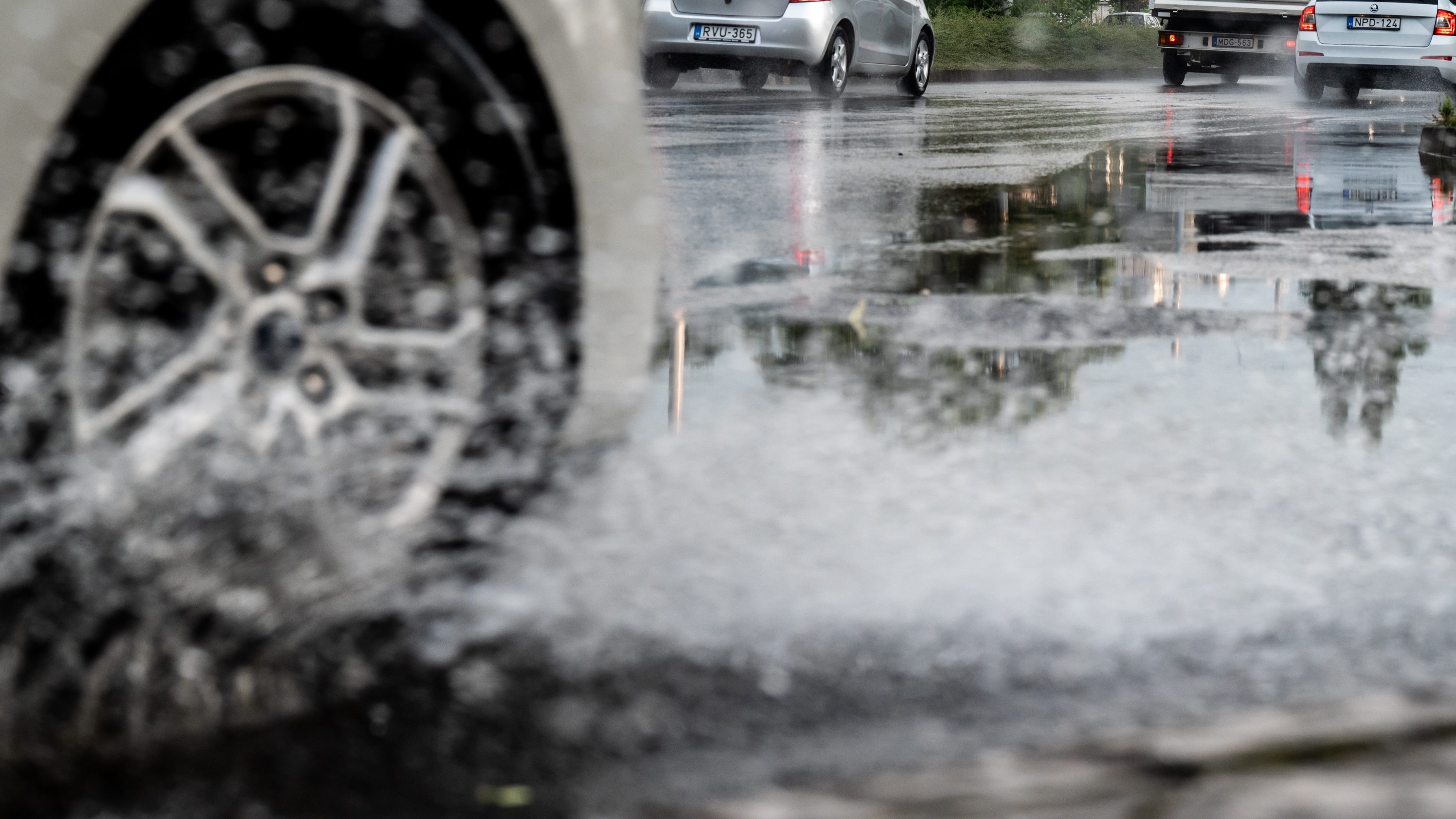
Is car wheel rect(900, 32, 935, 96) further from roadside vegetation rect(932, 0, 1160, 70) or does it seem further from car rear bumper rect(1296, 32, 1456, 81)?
roadside vegetation rect(932, 0, 1160, 70)

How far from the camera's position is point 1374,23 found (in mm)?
19078

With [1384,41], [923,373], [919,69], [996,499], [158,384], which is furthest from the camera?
[919,69]

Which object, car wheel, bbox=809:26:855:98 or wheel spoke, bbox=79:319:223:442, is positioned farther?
car wheel, bbox=809:26:855:98

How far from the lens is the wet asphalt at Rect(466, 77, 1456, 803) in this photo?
7.35 ft

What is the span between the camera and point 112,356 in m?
2.40

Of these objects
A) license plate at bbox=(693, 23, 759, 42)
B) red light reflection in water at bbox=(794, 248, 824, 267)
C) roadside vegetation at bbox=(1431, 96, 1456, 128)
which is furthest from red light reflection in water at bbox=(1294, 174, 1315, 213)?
license plate at bbox=(693, 23, 759, 42)

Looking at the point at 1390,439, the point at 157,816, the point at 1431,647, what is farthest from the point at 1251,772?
the point at 1390,439

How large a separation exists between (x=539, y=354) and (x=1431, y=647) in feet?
4.59

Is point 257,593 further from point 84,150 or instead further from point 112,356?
point 84,150

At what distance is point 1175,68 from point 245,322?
81.4 feet

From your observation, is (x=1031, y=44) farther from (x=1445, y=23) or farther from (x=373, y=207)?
(x=373, y=207)

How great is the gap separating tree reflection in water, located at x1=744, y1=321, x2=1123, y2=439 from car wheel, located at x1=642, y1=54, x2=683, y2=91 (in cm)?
1303

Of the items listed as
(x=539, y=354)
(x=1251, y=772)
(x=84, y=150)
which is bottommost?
(x=1251, y=772)

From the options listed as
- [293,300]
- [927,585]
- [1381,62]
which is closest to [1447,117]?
[1381,62]
